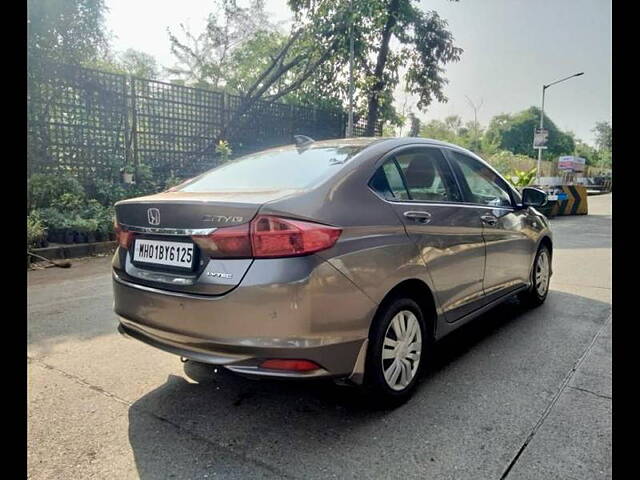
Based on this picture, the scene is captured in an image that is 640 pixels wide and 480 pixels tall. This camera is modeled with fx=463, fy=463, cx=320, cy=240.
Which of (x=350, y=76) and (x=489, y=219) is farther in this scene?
(x=350, y=76)

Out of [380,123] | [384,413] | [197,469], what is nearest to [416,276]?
[384,413]

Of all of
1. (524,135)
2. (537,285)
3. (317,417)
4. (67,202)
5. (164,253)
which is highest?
(524,135)

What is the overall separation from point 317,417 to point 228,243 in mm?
1122

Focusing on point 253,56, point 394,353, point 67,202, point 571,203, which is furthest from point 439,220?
point 253,56

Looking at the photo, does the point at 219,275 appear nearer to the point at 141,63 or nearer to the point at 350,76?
the point at 350,76

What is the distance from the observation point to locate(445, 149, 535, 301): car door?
354 cm

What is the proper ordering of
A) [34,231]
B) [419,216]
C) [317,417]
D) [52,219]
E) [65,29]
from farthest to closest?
[65,29] < [52,219] < [34,231] < [419,216] < [317,417]

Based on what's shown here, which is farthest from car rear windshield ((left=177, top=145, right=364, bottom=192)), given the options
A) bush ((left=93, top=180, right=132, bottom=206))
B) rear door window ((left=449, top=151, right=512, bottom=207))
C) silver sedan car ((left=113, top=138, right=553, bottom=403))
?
bush ((left=93, top=180, right=132, bottom=206))

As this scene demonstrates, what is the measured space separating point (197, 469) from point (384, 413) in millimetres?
1041

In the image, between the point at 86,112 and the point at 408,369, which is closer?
the point at 408,369

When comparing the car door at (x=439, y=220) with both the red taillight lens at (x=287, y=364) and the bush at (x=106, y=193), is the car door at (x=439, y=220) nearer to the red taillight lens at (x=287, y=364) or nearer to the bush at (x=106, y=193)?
the red taillight lens at (x=287, y=364)

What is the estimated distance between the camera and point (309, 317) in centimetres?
213

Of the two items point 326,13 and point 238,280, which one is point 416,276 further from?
point 326,13

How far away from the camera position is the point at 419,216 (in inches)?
110
